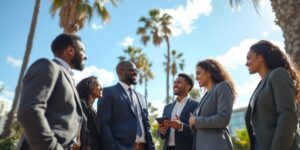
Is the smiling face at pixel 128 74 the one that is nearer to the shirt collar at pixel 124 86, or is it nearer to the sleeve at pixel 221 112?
the shirt collar at pixel 124 86

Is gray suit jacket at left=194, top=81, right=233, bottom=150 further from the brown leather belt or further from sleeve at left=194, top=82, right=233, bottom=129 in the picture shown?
the brown leather belt

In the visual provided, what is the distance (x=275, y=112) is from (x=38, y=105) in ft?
6.80

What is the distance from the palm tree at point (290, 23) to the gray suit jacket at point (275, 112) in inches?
87.0

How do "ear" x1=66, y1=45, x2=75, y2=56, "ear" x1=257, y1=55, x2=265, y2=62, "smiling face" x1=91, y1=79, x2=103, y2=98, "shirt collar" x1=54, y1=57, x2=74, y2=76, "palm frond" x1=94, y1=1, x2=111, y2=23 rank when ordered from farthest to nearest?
"palm frond" x1=94, y1=1, x2=111, y2=23 → "smiling face" x1=91, y1=79, x2=103, y2=98 → "ear" x1=257, y1=55, x2=265, y2=62 → "ear" x1=66, y1=45, x2=75, y2=56 → "shirt collar" x1=54, y1=57, x2=74, y2=76

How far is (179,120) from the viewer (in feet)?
14.9

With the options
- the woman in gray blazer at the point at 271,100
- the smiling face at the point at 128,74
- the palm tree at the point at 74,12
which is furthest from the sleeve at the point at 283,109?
the palm tree at the point at 74,12

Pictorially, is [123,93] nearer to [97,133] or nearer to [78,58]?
[97,133]

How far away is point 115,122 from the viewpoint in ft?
15.2

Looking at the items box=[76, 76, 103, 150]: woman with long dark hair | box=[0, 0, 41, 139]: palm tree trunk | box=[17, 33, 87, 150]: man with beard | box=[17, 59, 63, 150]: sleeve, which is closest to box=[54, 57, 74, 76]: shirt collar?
box=[17, 33, 87, 150]: man with beard

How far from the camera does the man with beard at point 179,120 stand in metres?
4.43

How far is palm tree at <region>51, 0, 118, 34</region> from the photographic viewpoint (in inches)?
569

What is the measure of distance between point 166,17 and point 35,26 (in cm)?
1489

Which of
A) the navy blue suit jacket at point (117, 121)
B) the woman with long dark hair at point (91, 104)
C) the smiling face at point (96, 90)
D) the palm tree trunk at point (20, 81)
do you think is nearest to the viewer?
the woman with long dark hair at point (91, 104)

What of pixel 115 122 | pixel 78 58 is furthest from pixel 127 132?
pixel 78 58
